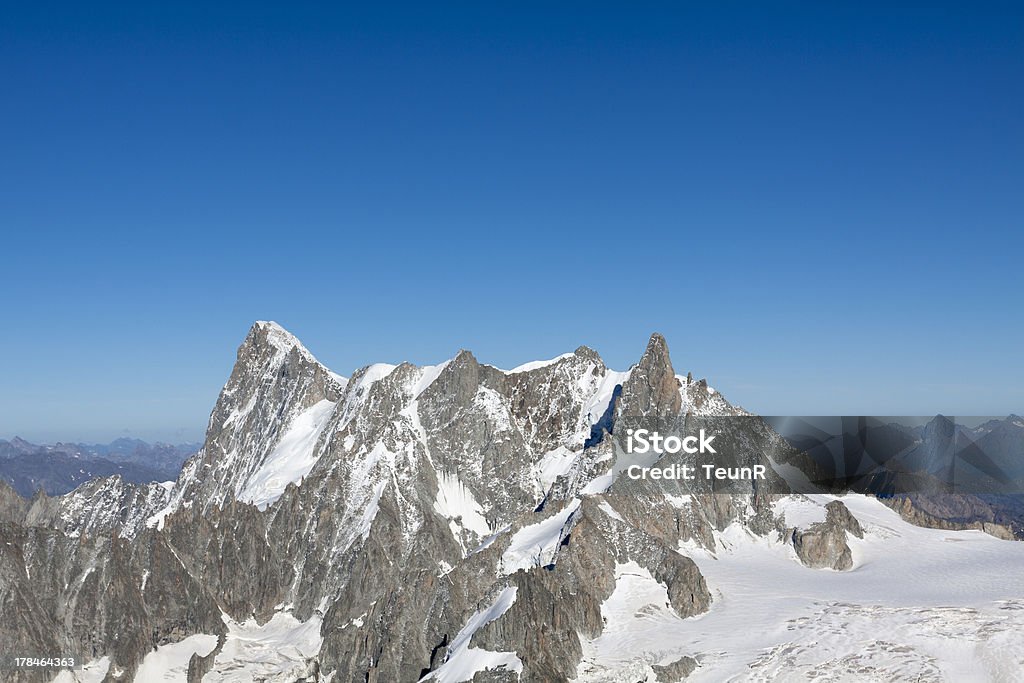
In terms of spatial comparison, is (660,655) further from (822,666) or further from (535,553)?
(535,553)

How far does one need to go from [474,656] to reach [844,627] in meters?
67.6

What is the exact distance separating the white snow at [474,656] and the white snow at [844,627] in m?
15.3

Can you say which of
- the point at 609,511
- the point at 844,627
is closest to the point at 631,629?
the point at 609,511

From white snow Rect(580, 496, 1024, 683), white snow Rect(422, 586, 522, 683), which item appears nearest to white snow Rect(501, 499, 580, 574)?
white snow Rect(422, 586, 522, 683)

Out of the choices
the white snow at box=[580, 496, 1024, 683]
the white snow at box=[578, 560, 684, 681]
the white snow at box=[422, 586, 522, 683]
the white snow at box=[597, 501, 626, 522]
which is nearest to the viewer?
the white snow at box=[580, 496, 1024, 683]

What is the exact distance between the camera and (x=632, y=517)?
18900 centimetres

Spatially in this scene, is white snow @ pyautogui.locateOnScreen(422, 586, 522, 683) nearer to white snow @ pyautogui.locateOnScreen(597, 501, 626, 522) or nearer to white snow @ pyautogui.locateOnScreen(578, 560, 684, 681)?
white snow @ pyautogui.locateOnScreen(578, 560, 684, 681)

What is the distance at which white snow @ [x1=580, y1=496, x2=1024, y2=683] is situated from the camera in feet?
457

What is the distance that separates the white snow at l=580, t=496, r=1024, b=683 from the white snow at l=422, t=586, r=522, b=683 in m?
15.3

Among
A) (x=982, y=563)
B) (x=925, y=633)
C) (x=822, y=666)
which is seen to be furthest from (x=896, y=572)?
(x=822, y=666)

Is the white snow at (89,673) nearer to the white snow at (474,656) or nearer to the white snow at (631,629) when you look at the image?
the white snow at (474,656)

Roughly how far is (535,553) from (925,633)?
79106mm

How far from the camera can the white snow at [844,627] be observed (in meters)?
139

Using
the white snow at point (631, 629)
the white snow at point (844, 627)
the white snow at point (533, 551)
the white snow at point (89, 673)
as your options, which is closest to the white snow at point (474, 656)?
the white snow at point (533, 551)
